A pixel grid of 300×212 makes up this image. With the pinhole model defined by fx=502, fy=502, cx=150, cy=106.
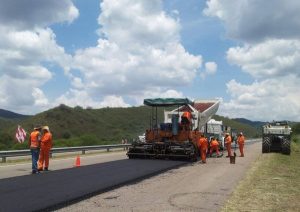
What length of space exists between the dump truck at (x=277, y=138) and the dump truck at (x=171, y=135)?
8.09m

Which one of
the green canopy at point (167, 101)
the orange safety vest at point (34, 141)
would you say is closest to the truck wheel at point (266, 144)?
the green canopy at point (167, 101)

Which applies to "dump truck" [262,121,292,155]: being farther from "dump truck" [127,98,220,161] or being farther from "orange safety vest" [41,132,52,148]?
"orange safety vest" [41,132,52,148]

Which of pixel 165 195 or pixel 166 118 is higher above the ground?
pixel 166 118

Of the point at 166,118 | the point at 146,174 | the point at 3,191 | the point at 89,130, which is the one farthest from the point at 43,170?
the point at 89,130

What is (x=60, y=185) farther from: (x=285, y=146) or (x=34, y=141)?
(x=285, y=146)

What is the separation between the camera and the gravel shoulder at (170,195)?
9.63 metres

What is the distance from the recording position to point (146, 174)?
50.7ft

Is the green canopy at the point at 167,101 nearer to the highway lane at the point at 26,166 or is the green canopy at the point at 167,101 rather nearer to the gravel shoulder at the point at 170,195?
the highway lane at the point at 26,166

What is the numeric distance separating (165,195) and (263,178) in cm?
531

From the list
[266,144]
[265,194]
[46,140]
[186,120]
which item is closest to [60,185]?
[46,140]

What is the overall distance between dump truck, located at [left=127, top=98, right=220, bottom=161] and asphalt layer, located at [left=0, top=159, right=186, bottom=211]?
4.75 metres

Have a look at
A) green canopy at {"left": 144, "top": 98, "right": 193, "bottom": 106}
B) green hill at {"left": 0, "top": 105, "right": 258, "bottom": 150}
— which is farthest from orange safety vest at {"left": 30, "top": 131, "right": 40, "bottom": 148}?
green hill at {"left": 0, "top": 105, "right": 258, "bottom": 150}

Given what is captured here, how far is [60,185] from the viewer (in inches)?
488

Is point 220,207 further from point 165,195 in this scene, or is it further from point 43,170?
point 43,170
